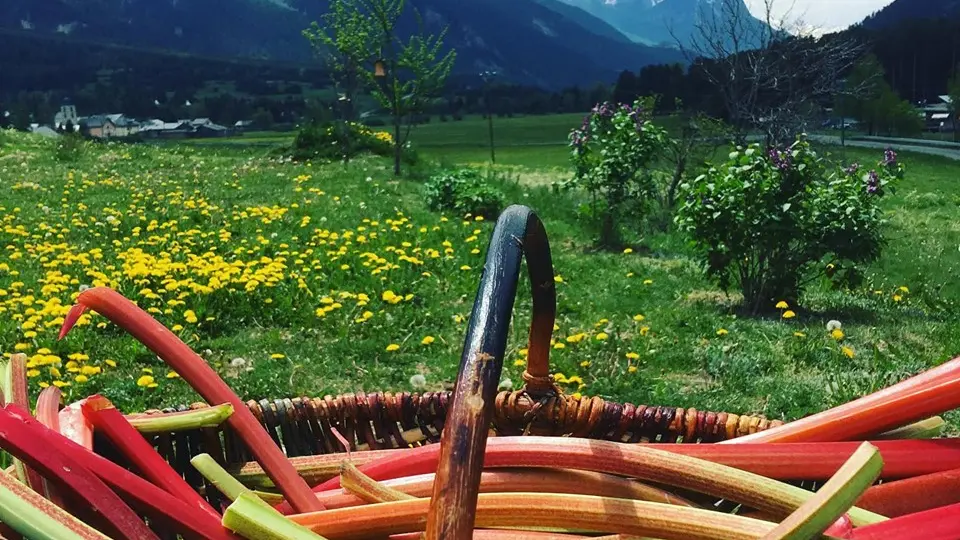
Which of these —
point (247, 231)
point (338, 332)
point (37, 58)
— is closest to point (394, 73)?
point (247, 231)

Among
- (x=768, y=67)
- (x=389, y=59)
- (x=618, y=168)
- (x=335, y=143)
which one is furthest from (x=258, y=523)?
(x=335, y=143)

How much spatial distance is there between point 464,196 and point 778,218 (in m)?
5.67

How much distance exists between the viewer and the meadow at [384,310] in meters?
4.62

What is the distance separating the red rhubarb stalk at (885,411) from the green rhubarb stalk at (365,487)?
23.0 inches

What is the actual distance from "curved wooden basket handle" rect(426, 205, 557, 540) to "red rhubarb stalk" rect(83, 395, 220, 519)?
51 cm

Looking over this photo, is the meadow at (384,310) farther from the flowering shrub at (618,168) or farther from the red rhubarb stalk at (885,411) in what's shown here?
the red rhubarb stalk at (885,411)

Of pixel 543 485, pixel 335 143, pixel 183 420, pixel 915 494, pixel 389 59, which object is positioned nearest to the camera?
pixel 915 494

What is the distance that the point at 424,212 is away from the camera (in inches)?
442

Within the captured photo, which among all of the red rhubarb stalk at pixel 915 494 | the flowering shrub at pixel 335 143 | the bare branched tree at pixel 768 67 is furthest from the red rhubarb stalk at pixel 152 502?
the flowering shrub at pixel 335 143

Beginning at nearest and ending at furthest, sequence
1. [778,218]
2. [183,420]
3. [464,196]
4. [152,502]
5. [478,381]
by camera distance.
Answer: [478,381], [152,502], [183,420], [778,218], [464,196]

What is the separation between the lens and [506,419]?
5.89 feet

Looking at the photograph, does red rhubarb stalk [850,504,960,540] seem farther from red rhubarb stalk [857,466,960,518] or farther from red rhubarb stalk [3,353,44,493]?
red rhubarb stalk [3,353,44,493]

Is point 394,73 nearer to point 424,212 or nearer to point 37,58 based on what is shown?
point 424,212

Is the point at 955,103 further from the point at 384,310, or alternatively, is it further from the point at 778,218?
the point at 384,310
